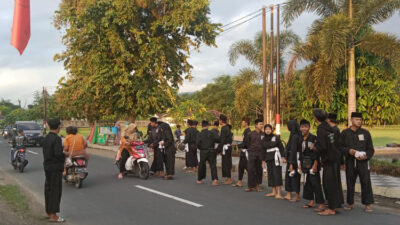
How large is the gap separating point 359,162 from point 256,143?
8.32 feet

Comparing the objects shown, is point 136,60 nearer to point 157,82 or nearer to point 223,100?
point 157,82

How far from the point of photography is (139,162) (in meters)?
10.9

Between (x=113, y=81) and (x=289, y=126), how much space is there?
49.9 feet

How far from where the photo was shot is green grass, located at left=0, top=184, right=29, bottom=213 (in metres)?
7.55

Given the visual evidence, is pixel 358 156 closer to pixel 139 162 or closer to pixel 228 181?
pixel 228 181

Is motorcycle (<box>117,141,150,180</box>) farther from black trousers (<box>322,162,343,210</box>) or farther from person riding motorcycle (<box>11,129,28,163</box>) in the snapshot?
black trousers (<box>322,162,343,210</box>)

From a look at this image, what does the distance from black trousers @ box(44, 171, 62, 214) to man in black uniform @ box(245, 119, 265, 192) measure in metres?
4.49

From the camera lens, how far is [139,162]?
1094 centimetres

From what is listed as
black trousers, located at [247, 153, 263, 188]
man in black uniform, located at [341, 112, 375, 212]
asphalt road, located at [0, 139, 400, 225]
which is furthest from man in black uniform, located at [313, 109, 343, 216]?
black trousers, located at [247, 153, 263, 188]

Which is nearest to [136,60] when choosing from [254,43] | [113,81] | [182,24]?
[113,81]

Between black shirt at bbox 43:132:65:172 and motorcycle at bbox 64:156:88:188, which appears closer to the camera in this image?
black shirt at bbox 43:132:65:172

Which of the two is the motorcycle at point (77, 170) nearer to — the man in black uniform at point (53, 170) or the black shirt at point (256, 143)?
the man in black uniform at point (53, 170)

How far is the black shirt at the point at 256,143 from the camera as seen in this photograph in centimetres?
910

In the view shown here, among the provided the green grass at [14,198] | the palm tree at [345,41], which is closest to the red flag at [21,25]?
the green grass at [14,198]
